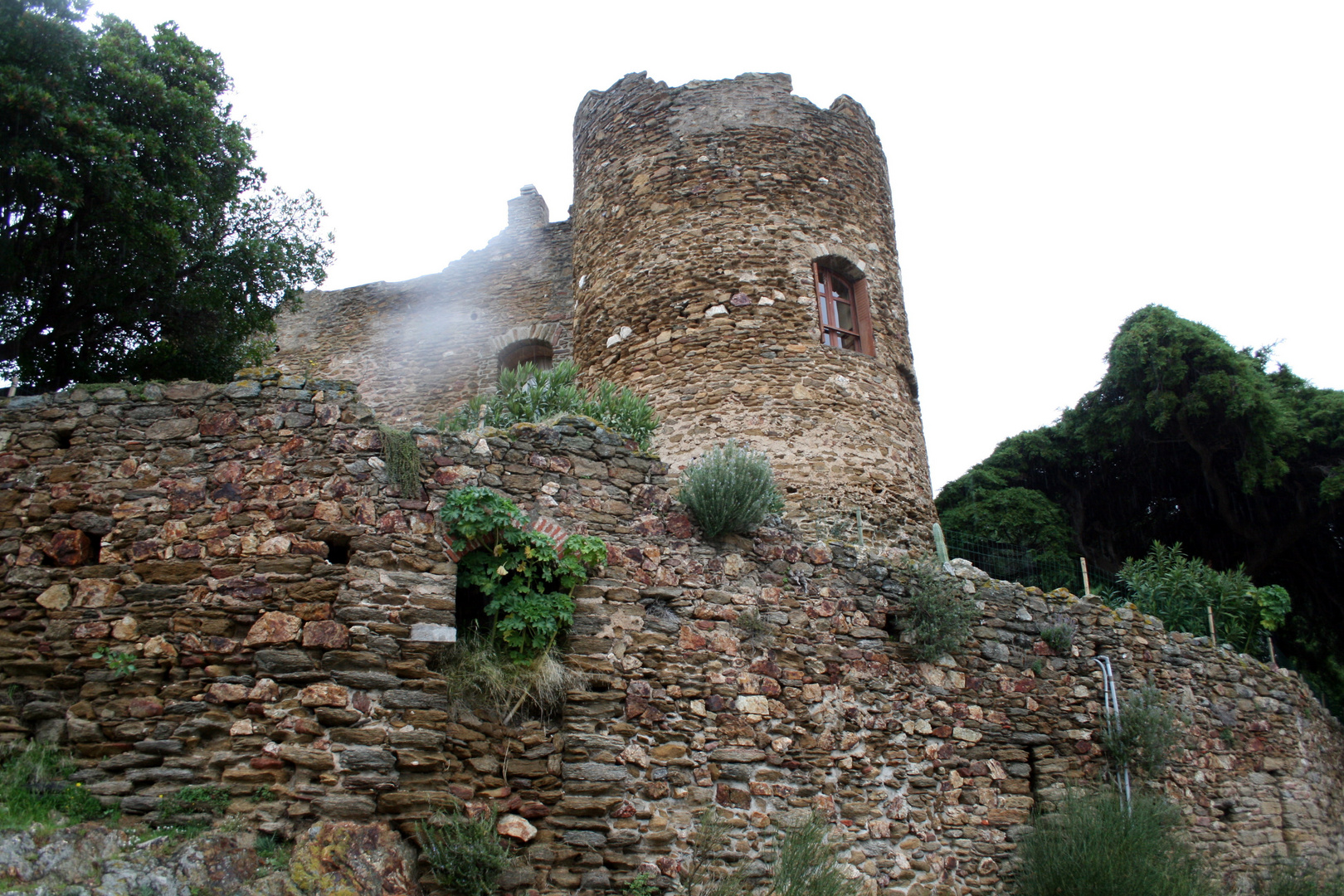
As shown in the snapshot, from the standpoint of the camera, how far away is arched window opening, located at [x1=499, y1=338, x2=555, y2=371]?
15.7m

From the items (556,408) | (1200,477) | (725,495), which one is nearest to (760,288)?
(556,408)

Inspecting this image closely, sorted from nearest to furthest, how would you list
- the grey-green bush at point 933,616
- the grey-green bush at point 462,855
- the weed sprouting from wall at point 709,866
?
the grey-green bush at point 462,855, the weed sprouting from wall at point 709,866, the grey-green bush at point 933,616

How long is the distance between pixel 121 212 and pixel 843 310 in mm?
7563

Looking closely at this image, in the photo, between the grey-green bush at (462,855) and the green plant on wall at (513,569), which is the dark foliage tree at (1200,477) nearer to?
the green plant on wall at (513,569)

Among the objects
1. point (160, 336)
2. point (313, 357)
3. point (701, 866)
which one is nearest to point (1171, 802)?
point (701, 866)

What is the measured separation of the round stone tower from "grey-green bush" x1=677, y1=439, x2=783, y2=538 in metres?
2.63

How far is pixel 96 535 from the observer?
6.16 meters

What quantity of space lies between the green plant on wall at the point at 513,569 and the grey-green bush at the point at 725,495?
118cm

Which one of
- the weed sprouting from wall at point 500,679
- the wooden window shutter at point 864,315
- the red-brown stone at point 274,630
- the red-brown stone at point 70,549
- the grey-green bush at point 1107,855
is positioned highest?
the wooden window shutter at point 864,315

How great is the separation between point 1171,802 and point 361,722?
24.2 feet

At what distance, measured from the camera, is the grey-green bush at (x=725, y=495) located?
300 inches

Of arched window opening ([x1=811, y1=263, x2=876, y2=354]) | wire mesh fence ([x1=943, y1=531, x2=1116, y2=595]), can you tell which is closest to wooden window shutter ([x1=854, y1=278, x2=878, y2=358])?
arched window opening ([x1=811, y1=263, x2=876, y2=354])

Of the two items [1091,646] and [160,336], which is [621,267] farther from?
[1091,646]

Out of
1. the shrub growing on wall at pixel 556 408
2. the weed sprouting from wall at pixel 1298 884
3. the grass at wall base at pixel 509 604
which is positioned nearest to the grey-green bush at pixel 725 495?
A: the grass at wall base at pixel 509 604
